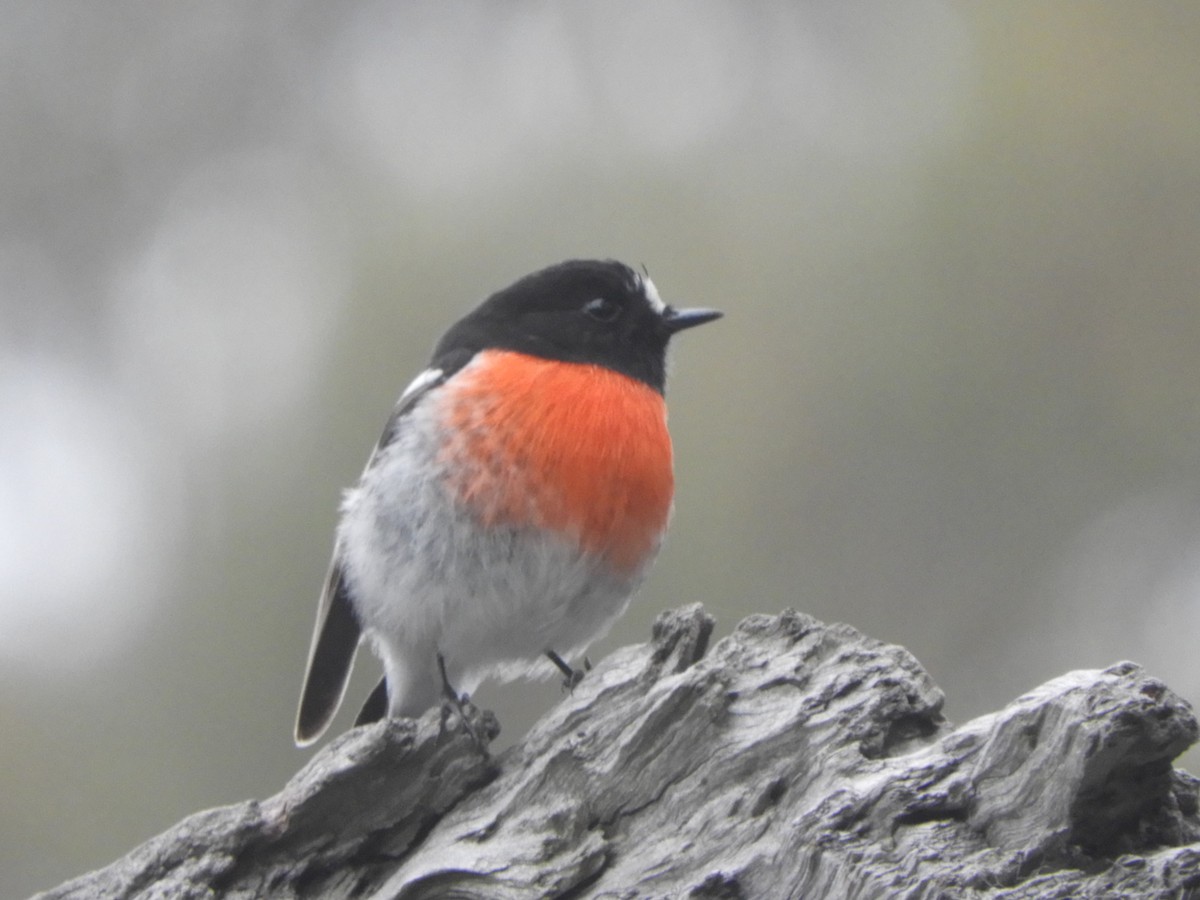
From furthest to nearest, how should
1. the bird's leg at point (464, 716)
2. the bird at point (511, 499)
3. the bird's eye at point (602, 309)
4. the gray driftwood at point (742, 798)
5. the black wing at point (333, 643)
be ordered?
the bird's eye at point (602, 309), the black wing at point (333, 643), the bird at point (511, 499), the bird's leg at point (464, 716), the gray driftwood at point (742, 798)

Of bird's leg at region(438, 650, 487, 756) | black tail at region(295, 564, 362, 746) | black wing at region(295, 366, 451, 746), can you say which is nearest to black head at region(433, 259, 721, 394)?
black wing at region(295, 366, 451, 746)

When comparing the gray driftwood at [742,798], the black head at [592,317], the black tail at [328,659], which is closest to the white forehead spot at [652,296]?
the black head at [592,317]

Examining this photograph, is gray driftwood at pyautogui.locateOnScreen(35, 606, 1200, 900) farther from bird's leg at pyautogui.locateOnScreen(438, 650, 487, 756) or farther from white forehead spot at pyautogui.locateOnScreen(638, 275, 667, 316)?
white forehead spot at pyautogui.locateOnScreen(638, 275, 667, 316)

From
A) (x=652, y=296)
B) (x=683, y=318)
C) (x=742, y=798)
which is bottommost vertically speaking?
(x=742, y=798)

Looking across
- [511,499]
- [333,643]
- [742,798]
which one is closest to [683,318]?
[511,499]

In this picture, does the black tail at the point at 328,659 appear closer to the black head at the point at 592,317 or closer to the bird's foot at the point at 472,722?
the black head at the point at 592,317

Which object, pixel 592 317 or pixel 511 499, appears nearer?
pixel 511 499

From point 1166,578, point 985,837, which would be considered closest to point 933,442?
point 1166,578

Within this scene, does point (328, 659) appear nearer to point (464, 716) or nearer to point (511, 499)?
point (511, 499)
